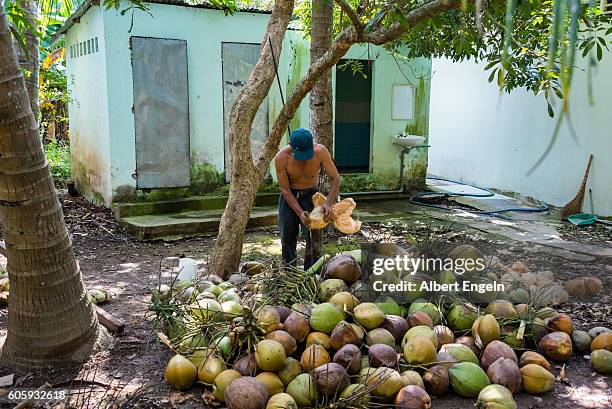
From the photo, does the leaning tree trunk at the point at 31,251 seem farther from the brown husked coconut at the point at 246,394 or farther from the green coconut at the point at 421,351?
the green coconut at the point at 421,351

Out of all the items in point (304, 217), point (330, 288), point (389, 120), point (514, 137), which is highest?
point (389, 120)

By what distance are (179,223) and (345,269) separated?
15.9 ft

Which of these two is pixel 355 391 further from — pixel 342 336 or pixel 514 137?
pixel 514 137

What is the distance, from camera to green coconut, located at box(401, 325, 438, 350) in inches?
122

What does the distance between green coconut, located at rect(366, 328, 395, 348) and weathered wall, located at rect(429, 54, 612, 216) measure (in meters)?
5.06

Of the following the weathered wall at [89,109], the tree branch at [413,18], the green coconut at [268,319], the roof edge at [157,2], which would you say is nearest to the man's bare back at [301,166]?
the tree branch at [413,18]

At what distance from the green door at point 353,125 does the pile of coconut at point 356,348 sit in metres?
7.46

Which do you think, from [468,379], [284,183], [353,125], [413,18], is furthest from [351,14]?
[353,125]

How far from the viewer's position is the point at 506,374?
2961 mm

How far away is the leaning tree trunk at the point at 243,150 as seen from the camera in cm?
497

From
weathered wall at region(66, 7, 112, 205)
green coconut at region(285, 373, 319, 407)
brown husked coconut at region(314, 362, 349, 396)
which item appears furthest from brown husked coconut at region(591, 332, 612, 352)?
weathered wall at region(66, 7, 112, 205)

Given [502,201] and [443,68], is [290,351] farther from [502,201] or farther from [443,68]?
[443,68]

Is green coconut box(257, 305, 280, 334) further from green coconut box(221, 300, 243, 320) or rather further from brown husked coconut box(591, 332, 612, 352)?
brown husked coconut box(591, 332, 612, 352)

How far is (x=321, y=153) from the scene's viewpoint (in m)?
5.26
